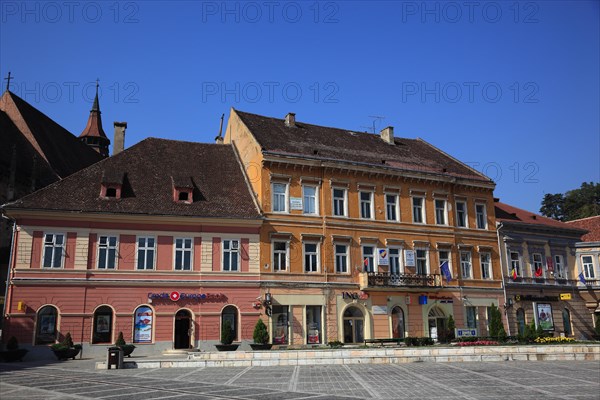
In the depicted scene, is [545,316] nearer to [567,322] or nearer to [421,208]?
[567,322]

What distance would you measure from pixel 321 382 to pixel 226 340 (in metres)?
13.8

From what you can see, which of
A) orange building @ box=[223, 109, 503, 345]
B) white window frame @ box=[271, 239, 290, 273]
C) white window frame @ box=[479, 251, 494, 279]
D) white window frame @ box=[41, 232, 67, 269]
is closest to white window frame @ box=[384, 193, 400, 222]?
orange building @ box=[223, 109, 503, 345]

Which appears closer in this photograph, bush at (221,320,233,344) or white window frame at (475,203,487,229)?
bush at (221,320,233,344)

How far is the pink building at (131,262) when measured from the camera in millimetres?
29250

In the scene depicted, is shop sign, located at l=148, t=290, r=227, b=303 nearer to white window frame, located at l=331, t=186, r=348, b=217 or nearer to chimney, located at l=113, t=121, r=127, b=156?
white window frame, located at l=331, t=186, r=348, b=217

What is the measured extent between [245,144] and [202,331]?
41.8 ft

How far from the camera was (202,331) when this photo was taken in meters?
31.2

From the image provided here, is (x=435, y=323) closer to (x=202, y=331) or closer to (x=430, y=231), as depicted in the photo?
(x=430, y=231)

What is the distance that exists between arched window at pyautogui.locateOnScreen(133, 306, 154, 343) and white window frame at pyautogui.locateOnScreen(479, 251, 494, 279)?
23.3 meters

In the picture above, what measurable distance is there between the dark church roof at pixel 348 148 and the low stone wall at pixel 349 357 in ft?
47.0

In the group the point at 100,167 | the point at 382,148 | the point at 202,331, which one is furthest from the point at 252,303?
the point at 382,148

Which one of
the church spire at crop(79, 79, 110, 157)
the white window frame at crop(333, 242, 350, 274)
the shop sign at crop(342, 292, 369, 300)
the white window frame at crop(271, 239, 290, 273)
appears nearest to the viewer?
the white window frame at crop(271, 239, 290, 273)

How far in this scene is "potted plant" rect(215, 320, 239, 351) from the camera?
2978cm

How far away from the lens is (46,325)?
2897cm
